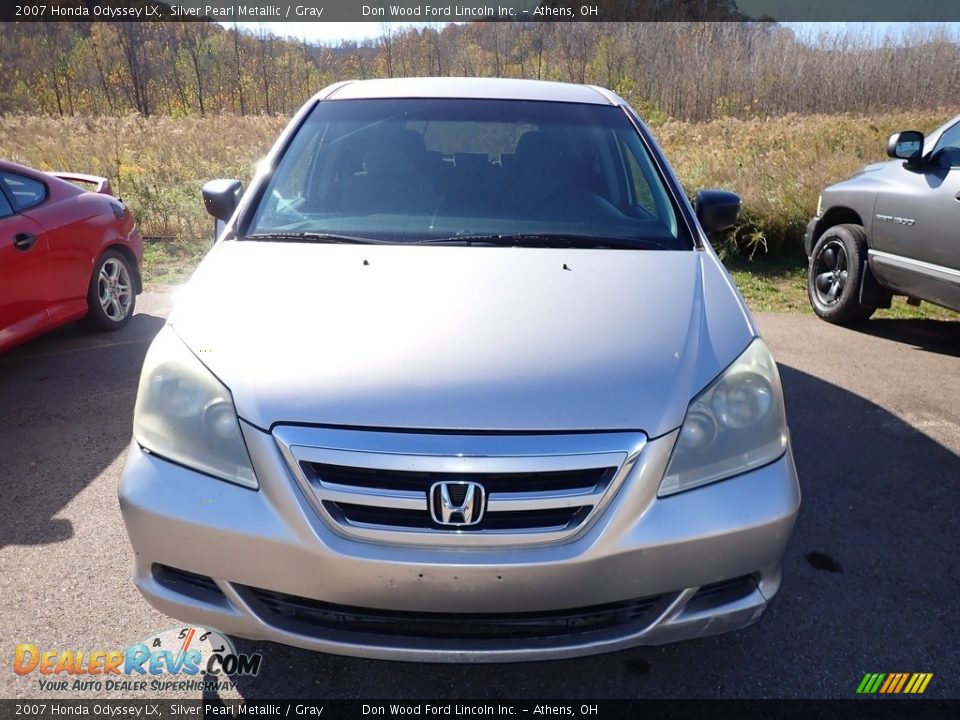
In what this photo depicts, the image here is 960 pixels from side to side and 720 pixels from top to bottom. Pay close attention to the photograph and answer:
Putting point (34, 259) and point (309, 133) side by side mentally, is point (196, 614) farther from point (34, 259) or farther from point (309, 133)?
point (34, 259)

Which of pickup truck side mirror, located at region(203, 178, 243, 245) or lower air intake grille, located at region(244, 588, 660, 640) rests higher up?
pickup truck side mirror, located at region(203, 178, 243, 245)

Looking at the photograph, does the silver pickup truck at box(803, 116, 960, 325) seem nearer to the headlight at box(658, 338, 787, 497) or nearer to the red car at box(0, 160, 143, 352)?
the headlight at box(658, 338, 787, 497)

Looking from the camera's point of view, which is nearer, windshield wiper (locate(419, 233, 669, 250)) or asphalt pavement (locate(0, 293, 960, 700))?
asphalt pavement (locate(0, 293, 960, 700))

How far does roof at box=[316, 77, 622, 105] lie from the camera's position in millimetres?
3436

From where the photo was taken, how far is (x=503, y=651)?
182 cm

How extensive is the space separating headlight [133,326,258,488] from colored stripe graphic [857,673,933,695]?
1.91 m

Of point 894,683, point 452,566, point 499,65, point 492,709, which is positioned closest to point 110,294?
point 492,709

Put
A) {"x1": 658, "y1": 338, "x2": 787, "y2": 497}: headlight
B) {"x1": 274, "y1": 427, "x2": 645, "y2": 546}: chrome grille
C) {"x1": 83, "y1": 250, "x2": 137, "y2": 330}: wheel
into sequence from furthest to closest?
{"x1": 83, "y1": 250, "x2": 137, "y2": 330}: wheel → {"x1": 658, "y1": 338, "x2": 787, "y2": 497}: headlight → {"x1": 274, "y1": 427, "x2": 645, "y2": 546}: chrome grille

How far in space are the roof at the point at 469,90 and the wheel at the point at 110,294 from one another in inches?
110

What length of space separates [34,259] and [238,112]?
102ft

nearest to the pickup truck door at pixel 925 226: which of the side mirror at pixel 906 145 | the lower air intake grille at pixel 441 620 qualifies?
the side mirror at pixel 906 145

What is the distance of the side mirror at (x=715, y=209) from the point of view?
3.29m

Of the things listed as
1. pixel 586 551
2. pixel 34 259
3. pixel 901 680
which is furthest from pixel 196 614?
pixel 34 259

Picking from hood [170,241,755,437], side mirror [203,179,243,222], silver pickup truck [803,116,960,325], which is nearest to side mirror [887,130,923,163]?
silver pickup truck [803,116,960,325]
